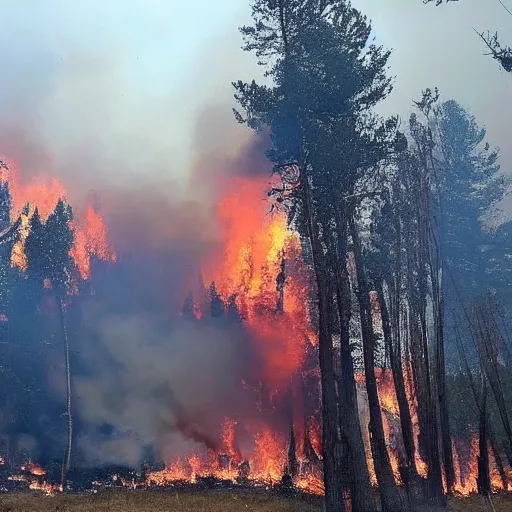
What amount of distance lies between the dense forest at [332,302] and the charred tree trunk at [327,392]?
53mm

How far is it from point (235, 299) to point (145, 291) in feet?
28.5

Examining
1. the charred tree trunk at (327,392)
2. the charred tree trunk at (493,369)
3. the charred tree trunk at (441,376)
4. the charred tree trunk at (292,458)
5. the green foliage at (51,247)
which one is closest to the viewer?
the charred tree trunk at (327,392)

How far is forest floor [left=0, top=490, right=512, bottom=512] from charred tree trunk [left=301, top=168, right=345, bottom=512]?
4977mm

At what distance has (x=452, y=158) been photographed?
40.7 metres

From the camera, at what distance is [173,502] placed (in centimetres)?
1880

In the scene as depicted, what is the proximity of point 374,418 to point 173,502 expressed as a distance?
9000 mm

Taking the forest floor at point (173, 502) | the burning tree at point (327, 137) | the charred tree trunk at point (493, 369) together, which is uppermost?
the burning tree at point (327, 137)

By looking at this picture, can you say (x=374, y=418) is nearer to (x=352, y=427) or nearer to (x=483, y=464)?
(x=352, y=427)

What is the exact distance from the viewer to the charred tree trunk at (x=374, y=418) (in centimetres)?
1464

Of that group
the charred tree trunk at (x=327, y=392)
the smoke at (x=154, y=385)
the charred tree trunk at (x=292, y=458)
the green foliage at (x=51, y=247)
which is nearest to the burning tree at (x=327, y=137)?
the charred tree trunk at (x=327, y=392)

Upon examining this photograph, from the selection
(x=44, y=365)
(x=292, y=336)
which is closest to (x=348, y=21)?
(x=292, y=336)

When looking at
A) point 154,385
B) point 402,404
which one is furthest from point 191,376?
point 402,404

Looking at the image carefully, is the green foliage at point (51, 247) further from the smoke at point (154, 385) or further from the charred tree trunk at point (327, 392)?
the charred tree trunk at point (327, 392)

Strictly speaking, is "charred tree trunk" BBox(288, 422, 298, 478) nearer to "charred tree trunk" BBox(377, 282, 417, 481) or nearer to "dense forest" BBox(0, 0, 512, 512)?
"dense forest" BBox(0, 0, 512, 512)
